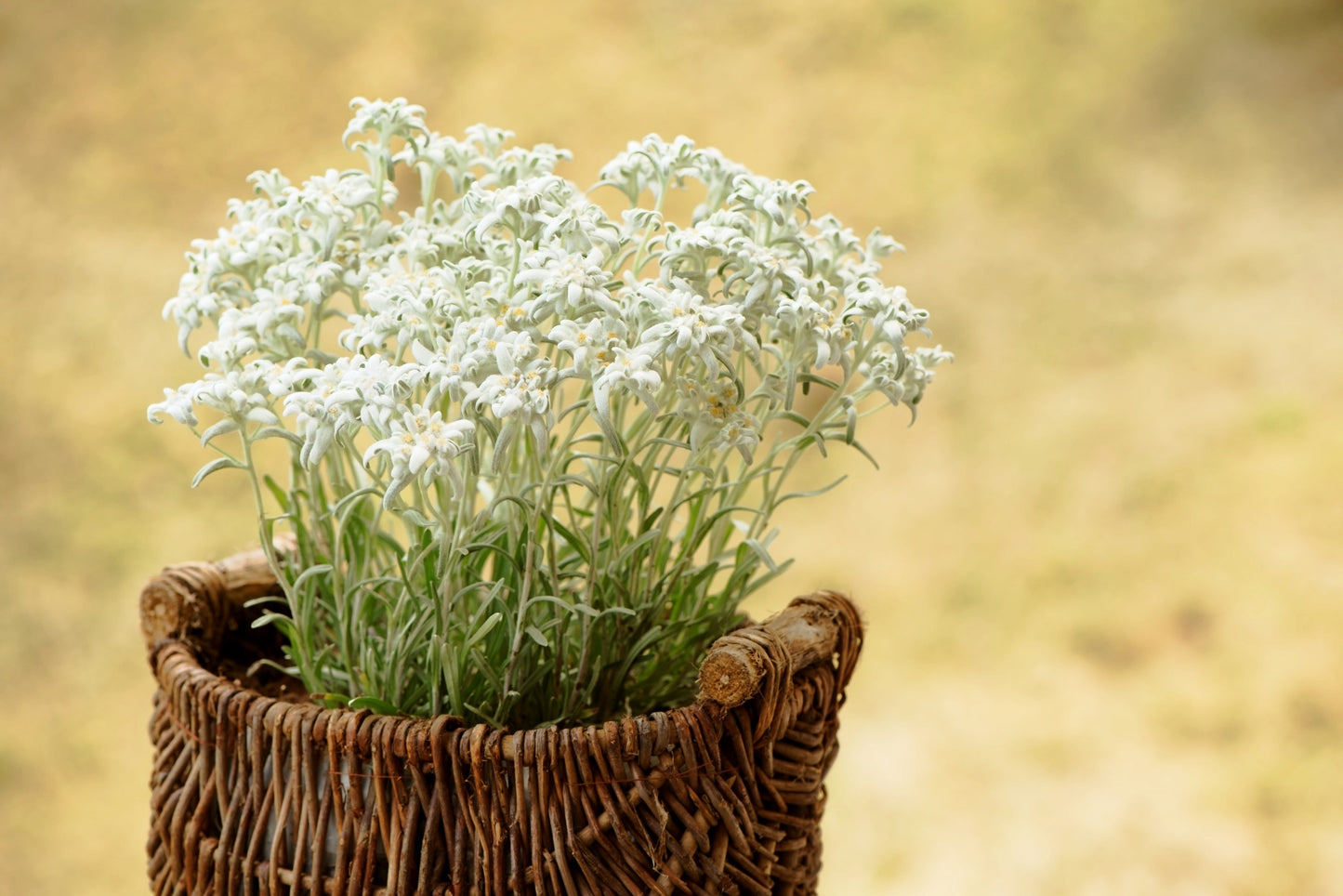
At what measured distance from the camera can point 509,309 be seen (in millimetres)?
754

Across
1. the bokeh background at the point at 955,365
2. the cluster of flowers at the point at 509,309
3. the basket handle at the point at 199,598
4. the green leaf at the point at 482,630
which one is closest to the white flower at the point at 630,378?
the cluster of flowers at the point at 509,309

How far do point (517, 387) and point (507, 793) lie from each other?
266 millimetres

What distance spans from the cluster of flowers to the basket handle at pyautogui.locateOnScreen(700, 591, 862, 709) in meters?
0.13

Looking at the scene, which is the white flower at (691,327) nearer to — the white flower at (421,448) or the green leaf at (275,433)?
the white flower at (421,448)

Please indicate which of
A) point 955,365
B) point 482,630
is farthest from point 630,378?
point 955,365

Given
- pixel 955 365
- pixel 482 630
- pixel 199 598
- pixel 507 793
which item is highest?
pixel 955 365

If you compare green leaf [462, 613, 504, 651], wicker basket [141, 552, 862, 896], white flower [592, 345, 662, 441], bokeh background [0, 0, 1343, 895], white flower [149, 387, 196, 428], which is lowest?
wicker basket [141, 552, 862, 896]

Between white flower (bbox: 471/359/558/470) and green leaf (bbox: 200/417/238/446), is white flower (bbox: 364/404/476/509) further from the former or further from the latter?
green leaf (bbox: 200/417/238/446)

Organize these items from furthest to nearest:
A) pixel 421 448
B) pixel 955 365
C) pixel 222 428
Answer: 1. pixel 955 365
2. pixel 222 428
3. pixel 421 448

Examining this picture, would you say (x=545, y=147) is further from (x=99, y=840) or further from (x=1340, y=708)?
(x=1340, y=708)

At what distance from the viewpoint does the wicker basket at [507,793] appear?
0.77m

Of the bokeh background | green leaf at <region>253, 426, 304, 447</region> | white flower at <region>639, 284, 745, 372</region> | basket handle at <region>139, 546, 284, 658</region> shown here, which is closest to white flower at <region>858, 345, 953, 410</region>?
white flower at <region>639, 284, 745, 372</region>

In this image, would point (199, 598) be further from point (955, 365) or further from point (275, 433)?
point (955, 365)

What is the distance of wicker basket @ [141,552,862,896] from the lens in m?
0.77
